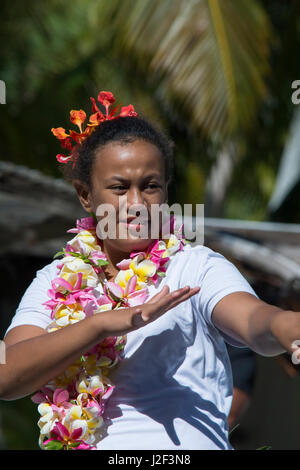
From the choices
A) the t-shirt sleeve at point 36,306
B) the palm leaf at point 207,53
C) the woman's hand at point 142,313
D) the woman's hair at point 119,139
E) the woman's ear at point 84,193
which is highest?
the palm leaf at point 207,53

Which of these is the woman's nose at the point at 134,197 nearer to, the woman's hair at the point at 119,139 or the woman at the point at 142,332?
the woman at the point at 142,332

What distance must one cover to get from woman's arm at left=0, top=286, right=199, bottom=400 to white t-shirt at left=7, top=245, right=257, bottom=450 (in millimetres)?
179

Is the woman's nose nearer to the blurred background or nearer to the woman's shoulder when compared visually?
the woman's shoulder

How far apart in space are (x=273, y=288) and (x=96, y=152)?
2.79 metres

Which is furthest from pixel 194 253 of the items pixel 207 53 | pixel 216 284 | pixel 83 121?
pixel 207 53

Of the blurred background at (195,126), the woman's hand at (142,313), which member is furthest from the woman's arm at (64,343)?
the blurred background at (195,126)

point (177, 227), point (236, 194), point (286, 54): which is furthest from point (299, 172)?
point (177, 227)

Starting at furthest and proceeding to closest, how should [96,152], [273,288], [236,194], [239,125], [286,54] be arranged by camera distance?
[236,194]
[286,54]
[239,125]
[273,288]
[96,152]

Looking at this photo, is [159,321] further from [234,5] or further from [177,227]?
[234,5]

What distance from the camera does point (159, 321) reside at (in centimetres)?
174

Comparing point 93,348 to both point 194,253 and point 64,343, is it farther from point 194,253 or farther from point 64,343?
point 194,253

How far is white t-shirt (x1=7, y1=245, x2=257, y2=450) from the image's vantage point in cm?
167

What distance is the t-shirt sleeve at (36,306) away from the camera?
183cm

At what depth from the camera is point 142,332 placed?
1.75 m
